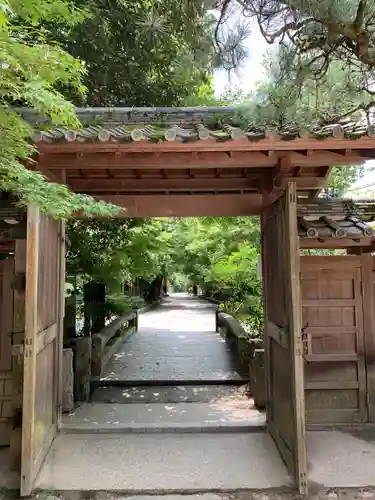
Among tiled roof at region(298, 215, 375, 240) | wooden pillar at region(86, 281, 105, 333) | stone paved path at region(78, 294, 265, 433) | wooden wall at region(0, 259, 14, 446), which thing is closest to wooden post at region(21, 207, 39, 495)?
wooden wall at region(0, 259, 14, 446)

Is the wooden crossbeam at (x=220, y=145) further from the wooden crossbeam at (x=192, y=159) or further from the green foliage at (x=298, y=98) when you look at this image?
the wooden crossbeam at (x=192, y=159)

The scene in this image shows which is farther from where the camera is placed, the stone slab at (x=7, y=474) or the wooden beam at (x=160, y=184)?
the wooden beam at (x=160, y=184)

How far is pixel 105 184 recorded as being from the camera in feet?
18.6

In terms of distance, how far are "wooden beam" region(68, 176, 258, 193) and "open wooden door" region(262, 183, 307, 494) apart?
615mm

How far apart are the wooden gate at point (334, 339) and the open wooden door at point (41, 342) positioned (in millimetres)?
3073

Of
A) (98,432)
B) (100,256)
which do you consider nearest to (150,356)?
(100,256)

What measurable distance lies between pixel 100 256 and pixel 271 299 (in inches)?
217

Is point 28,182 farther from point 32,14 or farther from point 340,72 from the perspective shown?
point 340,72

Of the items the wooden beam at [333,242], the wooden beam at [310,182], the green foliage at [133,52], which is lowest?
the wooden beam at [333,242]

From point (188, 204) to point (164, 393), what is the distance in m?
3.51

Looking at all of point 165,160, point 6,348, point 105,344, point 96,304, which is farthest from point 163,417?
point 96,304

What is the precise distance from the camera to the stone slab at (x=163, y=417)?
17.1ft

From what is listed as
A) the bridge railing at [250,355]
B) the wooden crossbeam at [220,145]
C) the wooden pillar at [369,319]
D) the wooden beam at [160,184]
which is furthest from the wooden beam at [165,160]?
the bridge railing at [250,355]

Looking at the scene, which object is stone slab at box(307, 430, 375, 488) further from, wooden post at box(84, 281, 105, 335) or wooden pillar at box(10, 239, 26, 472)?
wooden post at box(84, 281, 105, 335)
